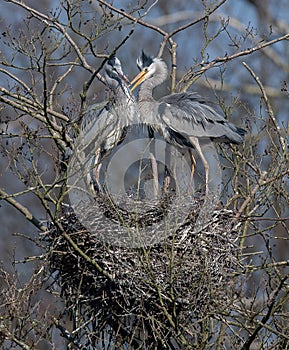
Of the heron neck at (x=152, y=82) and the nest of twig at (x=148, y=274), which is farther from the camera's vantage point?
the heron neck at (x=152, y=82)

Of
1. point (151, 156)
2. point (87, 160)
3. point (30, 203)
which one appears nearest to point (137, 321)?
point (87, 160)

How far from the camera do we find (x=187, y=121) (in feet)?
26.7

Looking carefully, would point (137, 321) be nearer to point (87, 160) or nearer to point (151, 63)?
point (87, 160)

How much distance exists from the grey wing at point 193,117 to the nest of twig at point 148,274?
4.19 feet

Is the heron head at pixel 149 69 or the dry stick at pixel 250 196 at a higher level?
the heron head at pixel 149 69

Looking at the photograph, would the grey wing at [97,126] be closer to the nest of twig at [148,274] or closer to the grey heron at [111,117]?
the grey heron at [111,117]

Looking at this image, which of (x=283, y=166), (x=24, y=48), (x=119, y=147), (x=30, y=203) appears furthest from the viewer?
(x=30, y=203)

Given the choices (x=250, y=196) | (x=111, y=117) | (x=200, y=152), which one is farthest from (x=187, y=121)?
(x=250, y=196)

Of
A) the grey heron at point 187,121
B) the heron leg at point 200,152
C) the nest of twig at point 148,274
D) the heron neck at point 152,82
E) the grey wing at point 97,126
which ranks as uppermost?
the heron neck at point 152,82

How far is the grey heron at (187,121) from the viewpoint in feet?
26.0

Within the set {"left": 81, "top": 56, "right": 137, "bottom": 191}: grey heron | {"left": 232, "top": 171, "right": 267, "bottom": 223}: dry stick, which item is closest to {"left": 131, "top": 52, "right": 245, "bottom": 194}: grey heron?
{"left": 81, "top": 56, "right": 137, "bottom": 191}: grey heron

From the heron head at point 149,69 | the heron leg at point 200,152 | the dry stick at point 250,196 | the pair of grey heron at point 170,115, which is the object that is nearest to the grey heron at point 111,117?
the pair of grey heron at point 170,115

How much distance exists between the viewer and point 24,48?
6.41 m

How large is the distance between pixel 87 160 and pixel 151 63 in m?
3.03
